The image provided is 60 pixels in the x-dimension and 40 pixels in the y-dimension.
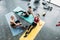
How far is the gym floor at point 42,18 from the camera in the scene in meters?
4.52

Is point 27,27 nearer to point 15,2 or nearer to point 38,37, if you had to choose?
point 38,37

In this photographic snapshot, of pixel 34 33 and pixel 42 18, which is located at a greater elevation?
pixel 42 18

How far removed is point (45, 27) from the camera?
490 cm

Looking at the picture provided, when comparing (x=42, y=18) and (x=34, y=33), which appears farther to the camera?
(x=42, y=18)

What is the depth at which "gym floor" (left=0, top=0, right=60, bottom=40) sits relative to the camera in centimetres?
452

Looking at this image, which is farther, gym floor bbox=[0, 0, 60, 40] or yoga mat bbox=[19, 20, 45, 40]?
gym floor bbox=[0, 0, 60, 40]

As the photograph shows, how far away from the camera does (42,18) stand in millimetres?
5281

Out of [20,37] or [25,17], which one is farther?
[25,17]

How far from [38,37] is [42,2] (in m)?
2.14

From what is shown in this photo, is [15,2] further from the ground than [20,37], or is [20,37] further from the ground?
[15,2]

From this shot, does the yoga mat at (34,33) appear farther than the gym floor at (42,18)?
No

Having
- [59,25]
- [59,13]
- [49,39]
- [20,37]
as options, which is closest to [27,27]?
[20,37]

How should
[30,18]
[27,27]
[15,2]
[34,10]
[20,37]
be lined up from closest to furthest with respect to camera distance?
[20,37]
[27,27]
[30,18]
[34,10]
[15,2]

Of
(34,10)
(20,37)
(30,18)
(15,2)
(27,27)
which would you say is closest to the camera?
(20,37)
